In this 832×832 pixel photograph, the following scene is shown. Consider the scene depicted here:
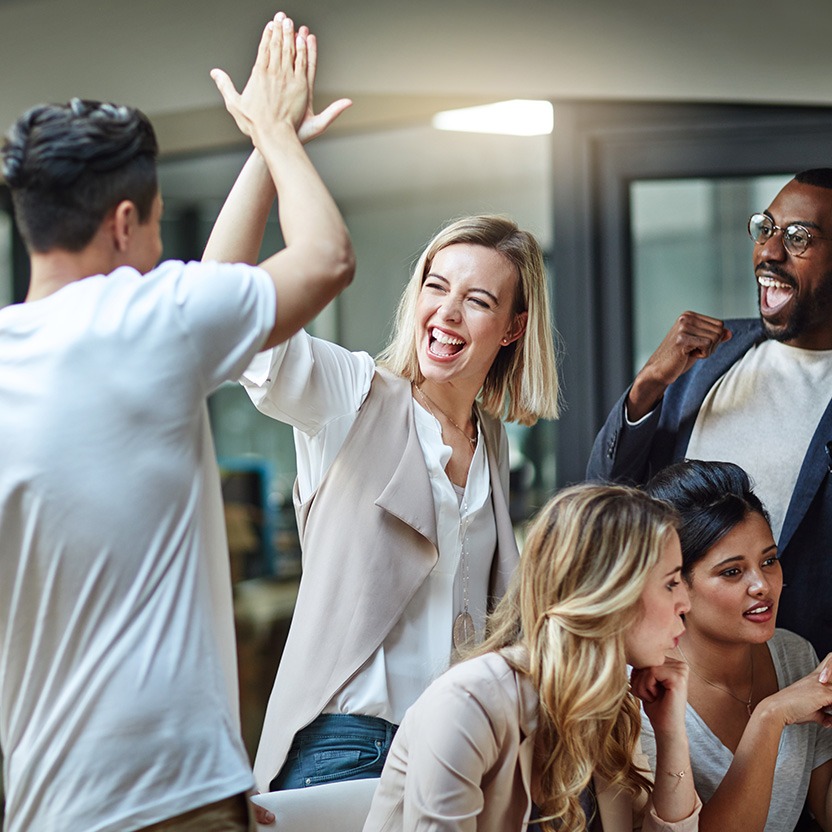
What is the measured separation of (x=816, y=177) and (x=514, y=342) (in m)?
0.90

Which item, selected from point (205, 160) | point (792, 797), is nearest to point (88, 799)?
point (792, 797)

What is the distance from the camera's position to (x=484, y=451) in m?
2.36

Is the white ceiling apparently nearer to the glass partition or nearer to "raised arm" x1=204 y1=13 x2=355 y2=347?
the glass partition

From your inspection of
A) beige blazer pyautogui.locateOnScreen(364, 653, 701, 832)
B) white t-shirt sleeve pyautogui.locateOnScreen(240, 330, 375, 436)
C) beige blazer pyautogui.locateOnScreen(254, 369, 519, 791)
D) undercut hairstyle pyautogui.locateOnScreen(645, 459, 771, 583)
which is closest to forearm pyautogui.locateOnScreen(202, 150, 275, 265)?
white t-shirt sleeve pyautogui.locateOnScreen(240, 330, 375, 436)

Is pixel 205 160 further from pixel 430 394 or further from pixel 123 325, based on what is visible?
pixel 123 325

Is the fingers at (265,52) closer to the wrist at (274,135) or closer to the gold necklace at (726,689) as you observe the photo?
the wrist at (274,135)

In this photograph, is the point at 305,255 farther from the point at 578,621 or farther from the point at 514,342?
the point at 514,342

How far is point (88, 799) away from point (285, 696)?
768 mm

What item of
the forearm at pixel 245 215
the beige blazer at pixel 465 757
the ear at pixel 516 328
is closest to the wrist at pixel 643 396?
the ear at pixel 516 328

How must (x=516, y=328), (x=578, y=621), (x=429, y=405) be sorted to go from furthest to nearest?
1. (x=516, y=328)
2. (x=429, y=405)
3. (x=578, y=621)

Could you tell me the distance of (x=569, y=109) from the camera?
3209 millimetres

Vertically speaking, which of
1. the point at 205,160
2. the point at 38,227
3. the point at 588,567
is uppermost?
the point at 205,160

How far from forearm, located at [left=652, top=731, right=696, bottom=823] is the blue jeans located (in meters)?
0.47

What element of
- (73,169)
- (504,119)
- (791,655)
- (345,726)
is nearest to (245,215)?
(73,169)
